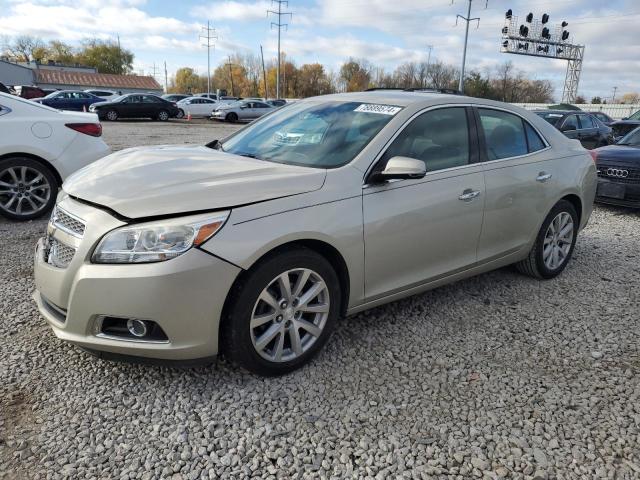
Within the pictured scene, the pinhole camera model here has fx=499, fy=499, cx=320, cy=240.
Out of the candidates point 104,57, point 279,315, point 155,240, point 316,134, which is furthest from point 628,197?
point 104,57

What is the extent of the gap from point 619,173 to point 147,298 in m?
7.59

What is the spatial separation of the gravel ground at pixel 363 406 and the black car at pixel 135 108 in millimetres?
26315

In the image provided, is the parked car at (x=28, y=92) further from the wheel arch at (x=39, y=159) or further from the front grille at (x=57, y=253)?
the front grille at (x=57, y=253)

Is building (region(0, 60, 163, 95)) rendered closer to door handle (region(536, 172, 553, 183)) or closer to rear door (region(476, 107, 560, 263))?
rear door (region(476, 107, 560, 263))

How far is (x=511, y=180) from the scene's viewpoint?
3914mm

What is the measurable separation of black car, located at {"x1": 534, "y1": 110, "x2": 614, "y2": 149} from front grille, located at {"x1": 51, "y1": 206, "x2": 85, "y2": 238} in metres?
12.5

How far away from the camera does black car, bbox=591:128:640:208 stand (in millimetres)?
7434

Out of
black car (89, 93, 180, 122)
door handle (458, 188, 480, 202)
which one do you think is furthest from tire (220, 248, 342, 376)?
black car (89, 93, 180, 122)

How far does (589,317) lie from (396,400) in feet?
6.70

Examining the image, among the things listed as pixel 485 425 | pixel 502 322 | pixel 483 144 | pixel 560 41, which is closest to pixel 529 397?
pixel 485 425

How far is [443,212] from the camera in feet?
11.2

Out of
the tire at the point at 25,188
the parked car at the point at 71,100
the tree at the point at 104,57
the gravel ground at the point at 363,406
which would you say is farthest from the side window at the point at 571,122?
the tree at the point at 104,57

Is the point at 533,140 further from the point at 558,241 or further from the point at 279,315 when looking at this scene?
the point at 279,315

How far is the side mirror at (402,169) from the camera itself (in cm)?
296
